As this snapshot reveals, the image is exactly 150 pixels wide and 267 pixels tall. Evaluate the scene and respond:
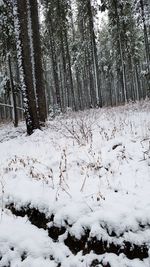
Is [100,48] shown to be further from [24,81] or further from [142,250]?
[142,250]

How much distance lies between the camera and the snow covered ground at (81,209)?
3350 mm

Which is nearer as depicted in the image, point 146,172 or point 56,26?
point 146,172

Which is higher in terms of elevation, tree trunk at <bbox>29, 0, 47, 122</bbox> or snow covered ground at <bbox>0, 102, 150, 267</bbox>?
tree trunk at <bbox>29, 0, 47, 122</bbox>

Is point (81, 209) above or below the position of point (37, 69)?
below

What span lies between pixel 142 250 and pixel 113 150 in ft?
7.74

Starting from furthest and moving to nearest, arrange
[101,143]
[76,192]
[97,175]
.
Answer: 1. [101,143]
2. [97,175]
3. [76,192]

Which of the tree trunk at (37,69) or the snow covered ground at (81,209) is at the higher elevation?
the tree trunk at (37,69)

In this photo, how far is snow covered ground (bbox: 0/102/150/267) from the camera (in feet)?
11.0

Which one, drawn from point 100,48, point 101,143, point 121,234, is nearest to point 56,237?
point 121,234

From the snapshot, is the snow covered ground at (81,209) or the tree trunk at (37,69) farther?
the tree trunk at (37,69)

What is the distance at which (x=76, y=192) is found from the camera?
4.33 metres

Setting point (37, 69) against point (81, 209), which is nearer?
point (81, 209)

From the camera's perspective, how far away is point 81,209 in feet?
12.6

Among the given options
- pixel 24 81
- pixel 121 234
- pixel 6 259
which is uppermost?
pixel 24 81
